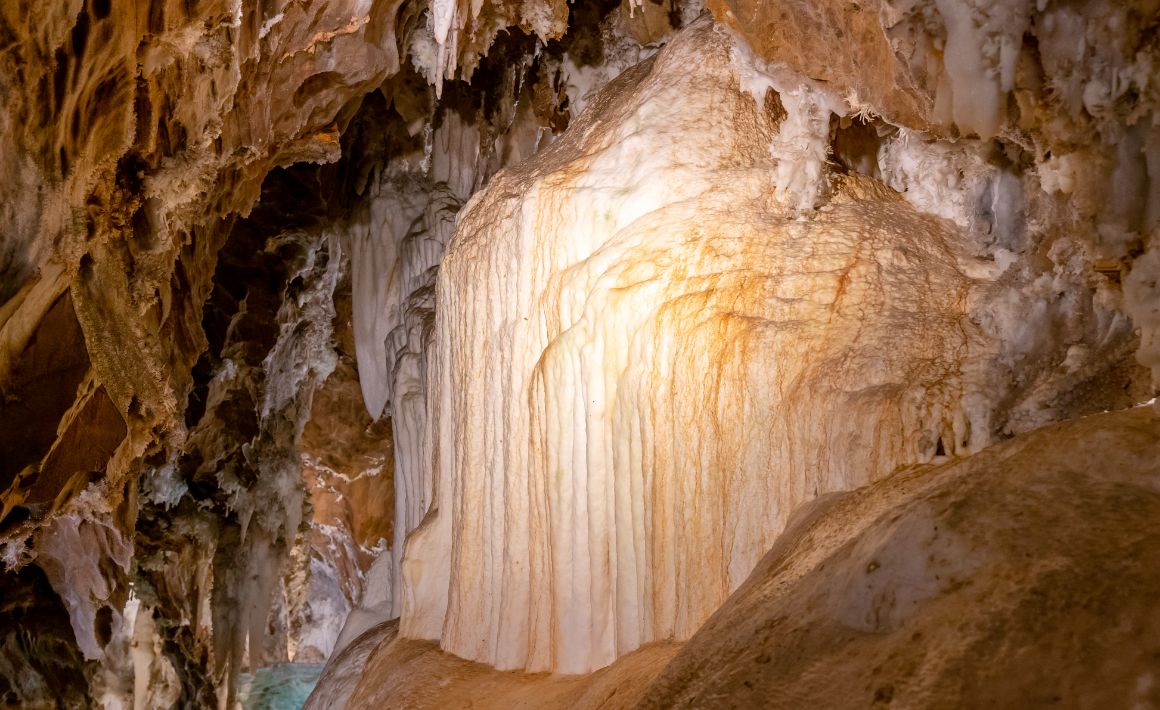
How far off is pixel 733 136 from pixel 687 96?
0.22 m

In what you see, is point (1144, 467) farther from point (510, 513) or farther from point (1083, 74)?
point (510, 513)

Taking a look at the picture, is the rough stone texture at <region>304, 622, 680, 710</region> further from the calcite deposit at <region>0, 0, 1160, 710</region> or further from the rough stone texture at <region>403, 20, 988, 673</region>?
the rough stone texture at <region>403, 20, 988, 673</region>

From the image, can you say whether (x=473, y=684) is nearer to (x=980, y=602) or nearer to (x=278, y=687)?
(x=980, y=602)

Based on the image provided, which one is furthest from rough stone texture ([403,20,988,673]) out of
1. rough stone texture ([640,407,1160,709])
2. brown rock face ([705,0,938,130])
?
rough stone texture ([640,407,1160,709])

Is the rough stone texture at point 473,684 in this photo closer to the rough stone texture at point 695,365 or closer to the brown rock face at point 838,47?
the rough stone texture at point 695,365

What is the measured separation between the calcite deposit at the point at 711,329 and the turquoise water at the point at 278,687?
544 centimetres

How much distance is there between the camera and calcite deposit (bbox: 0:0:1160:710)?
1.66 meters

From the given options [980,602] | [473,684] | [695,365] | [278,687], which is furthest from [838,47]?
[278,687]

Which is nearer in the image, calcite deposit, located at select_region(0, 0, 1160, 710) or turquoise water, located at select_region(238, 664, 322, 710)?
calcite deposit, located at select_region(0, 0, 1160, 710)

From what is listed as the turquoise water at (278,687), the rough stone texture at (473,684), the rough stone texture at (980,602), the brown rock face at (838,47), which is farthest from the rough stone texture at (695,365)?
the turquoise water at (278,687)

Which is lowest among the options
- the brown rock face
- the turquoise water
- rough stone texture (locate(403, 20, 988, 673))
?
the turquoise water

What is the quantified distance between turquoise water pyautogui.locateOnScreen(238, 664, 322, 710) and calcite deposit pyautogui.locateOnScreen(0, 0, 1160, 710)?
5436 mm

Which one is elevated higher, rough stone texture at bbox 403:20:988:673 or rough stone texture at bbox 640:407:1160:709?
rough stone texture at bbox 403:20:988:673

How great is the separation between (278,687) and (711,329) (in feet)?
29.2
